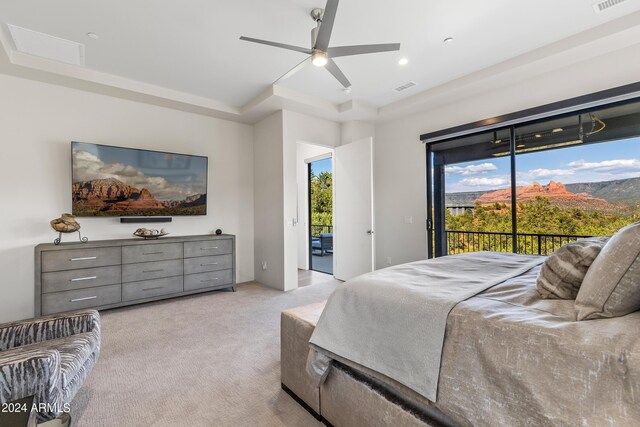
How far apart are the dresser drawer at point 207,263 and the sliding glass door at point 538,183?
3.09 metres

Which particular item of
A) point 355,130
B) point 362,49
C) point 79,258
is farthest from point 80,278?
point 355,130

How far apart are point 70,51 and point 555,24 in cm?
477

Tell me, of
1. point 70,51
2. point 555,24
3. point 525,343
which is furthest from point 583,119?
point 70,51

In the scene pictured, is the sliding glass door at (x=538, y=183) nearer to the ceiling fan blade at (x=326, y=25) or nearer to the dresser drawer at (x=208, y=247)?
the ceiling fan blade at (x=326, y=25)

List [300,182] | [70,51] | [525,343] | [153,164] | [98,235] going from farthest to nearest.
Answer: [300,182]
[153,164]
[98,235]
[70,51]
[525,343]

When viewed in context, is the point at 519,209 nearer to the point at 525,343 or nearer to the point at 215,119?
the point at 525,343

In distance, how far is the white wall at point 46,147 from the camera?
3.17 m

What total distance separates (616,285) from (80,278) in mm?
4281

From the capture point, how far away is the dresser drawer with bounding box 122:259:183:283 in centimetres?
344

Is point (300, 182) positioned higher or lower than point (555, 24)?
lower

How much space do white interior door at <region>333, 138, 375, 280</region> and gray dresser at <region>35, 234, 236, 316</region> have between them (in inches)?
70.3

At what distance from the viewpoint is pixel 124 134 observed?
152 inches

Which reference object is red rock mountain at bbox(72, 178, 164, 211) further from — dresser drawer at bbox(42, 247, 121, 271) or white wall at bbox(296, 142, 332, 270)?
white wall at bbox(296, 142, 332, 270)

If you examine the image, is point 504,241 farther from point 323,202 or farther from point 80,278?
point 80,278
